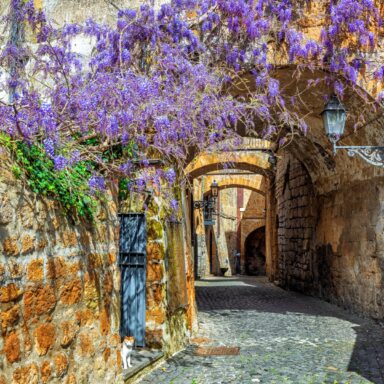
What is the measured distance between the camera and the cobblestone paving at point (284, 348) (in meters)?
5.13

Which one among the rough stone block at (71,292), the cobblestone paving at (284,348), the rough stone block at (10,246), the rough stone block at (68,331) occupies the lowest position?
the cobblestone paving at (284,348)

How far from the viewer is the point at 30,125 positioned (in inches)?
136

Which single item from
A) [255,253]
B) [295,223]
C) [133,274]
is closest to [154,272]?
[133,274]

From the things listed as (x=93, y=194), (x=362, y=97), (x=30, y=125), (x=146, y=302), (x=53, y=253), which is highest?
(x=362, y=97)

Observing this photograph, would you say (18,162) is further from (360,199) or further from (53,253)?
(360,199)

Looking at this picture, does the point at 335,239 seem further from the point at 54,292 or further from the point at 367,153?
the point at 54,292

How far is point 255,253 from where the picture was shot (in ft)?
108

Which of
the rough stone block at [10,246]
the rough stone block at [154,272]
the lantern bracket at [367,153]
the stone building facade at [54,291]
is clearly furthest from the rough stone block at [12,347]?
the lantern bracket at [367,153]

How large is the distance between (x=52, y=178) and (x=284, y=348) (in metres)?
4.13

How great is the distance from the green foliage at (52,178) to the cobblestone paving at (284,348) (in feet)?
6.82

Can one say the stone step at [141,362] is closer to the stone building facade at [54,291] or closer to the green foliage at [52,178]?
the stone building facade at [54,291]

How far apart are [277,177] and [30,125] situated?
14168mm

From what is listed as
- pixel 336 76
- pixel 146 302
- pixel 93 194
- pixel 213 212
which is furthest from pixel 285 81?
pixel 213 212

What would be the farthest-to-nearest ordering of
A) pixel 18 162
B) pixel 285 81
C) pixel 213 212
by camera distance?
1. pixel 213 212
2. pixel 285 81
3. pixel 18 162
